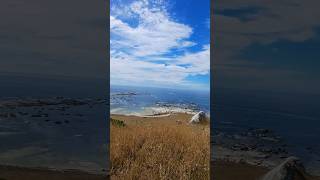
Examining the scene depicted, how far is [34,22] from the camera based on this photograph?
4.38m

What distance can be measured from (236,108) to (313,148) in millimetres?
748

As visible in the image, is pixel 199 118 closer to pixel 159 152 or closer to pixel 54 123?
pixel 159 152

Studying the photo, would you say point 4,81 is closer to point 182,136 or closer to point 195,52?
point 182,136

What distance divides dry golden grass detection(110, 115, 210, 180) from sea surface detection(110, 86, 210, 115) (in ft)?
0.96

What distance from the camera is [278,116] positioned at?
406 cm

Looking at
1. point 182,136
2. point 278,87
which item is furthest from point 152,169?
point 278,87

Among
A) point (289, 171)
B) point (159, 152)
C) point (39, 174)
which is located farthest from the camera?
point (159, 152)

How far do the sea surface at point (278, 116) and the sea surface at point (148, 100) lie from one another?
2.06 metres

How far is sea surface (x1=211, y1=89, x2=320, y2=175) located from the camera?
3.97m

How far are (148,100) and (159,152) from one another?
3.24 feet

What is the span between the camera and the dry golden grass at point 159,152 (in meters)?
5.34

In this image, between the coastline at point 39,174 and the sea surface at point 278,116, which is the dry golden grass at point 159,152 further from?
the sea surface at point 278,116

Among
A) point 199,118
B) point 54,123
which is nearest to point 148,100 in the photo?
point 199,118

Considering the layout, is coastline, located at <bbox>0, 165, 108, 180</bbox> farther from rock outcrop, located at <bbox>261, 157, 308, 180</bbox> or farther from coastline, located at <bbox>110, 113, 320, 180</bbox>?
rock outcrop, located at <bbox>261, 157, 308, 180</bbox>
